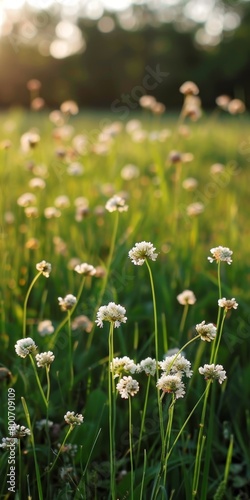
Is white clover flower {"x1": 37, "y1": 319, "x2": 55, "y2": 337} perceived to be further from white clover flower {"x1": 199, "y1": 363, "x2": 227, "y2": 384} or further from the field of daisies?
white clover flower {"x1": 199, "y1": 363, "x2": 227, "y2": 384}

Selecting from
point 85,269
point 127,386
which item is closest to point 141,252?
point 127,386

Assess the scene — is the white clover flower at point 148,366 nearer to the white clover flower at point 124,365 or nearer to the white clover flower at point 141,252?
the white clover flower at point 124,365

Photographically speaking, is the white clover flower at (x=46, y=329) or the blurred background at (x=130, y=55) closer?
the white clover flower at (x=46, y=329)

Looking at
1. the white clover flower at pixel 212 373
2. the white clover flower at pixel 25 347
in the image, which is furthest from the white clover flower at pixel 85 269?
the white clover flower at pixel 212 373

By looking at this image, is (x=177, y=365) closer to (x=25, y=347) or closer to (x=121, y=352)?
(x=25, y=347)

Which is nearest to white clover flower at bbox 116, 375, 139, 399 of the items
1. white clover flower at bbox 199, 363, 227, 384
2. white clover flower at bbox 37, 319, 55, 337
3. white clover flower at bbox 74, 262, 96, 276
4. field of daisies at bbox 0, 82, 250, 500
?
field of daisies at bbox 0, 82, 250, 500

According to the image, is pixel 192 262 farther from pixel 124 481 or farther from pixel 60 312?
pixel 124 481

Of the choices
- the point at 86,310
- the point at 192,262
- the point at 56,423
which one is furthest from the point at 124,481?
the point at 192,262
